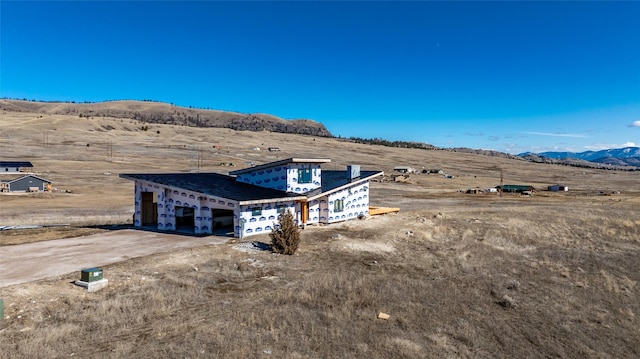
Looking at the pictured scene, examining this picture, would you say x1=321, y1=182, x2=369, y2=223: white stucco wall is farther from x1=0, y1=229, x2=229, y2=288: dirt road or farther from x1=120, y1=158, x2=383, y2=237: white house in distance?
x1=0, y1=229, x2=229, y2=288: dirt road

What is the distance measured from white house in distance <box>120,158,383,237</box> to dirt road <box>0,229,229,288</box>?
2098 mm

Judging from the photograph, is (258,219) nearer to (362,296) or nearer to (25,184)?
(362,296)

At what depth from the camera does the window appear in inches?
1265

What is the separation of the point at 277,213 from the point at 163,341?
17066 millimetres

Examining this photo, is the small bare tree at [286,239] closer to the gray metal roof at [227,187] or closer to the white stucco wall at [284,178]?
the gray metal roof at [227,187]

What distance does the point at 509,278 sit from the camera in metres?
21.6

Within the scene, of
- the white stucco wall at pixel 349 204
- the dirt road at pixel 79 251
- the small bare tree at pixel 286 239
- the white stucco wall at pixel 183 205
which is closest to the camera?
the dirt road at pixel 79 251

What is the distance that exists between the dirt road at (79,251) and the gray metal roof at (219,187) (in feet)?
10.4

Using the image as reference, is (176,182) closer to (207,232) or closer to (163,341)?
(207,232)

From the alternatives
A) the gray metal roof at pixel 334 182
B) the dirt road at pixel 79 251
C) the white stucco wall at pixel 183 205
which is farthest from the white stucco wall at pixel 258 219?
the gray metal roof at pixel 334 182

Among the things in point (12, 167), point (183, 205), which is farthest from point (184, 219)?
point (12, 167)

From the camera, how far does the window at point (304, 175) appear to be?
3212 centimetres

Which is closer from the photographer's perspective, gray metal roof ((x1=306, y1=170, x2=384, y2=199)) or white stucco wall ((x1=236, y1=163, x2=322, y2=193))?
white stucco wall ((x1=236, y1=163, x2=322, y2=193))

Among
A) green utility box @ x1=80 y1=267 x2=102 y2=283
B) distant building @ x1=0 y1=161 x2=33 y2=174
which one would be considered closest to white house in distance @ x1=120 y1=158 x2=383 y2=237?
green utility box @ x1=80 y1=267 x2=102 y2=283
